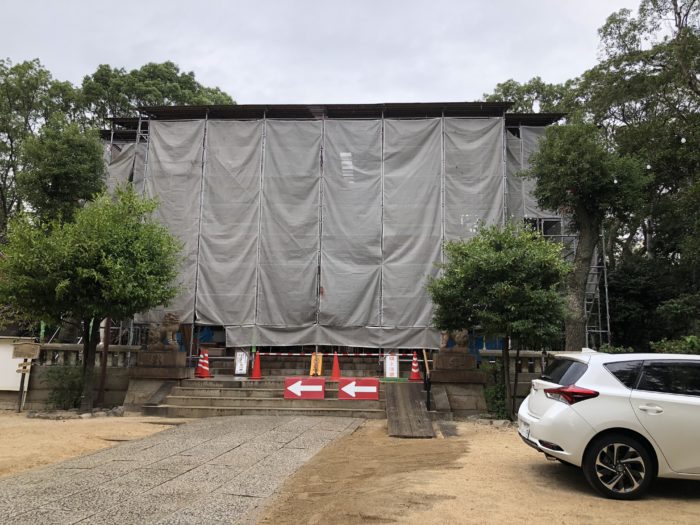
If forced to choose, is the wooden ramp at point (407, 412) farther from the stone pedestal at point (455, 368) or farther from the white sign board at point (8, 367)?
Answer: the white sign board at point (8, 367)

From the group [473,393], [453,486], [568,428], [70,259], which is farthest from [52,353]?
[568,428]

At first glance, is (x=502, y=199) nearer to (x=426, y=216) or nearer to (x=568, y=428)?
(x=426, y=216)

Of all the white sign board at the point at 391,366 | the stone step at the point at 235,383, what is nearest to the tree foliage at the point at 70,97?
the stone step at the point at 235,383

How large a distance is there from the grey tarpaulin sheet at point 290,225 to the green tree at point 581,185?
735cm

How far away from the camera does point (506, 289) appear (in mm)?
11328

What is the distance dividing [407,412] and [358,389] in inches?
61.1

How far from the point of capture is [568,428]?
18.1 ft

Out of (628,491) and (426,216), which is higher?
(426,216)

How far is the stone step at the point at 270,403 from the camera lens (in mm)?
12867

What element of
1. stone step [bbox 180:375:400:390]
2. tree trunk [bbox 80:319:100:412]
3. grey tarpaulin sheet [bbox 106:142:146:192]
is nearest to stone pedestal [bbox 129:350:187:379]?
stone step [bbox 180:375:400:390]

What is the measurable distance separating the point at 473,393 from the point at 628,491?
24.4 feet

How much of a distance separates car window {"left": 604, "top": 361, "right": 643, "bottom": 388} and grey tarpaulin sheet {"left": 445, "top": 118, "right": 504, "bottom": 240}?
1236 cm

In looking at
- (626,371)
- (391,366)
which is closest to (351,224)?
(391,366)

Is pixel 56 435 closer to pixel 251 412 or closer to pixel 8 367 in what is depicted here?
pixel 251 412
